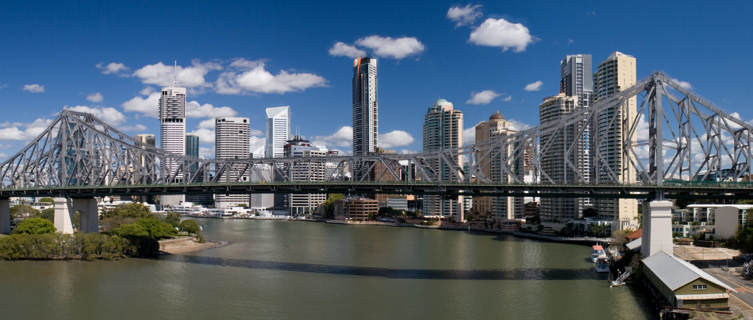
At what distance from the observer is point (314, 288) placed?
27.5 m

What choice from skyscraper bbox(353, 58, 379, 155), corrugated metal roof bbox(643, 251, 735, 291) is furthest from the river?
skyscraper bbox(353, 58, 379, 155)

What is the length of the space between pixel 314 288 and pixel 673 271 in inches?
Answer: 656

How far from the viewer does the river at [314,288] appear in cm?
2295

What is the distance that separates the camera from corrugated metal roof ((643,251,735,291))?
21141 millimetres

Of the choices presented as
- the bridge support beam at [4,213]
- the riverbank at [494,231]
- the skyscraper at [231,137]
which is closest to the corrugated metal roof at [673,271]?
the riverbank at [494,231]

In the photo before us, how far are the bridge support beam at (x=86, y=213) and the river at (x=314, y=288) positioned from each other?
7356mm

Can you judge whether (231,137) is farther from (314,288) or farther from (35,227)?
(314,288)

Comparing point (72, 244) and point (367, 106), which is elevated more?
point (367, 106)

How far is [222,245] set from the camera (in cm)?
4997

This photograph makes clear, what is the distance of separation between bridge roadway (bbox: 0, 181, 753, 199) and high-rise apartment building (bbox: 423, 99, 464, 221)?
6054cm

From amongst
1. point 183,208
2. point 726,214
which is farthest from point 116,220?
point 183,208

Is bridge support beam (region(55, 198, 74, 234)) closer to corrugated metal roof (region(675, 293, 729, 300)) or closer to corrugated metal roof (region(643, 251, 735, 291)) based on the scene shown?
corrugated metal roof (region(643, 251, 735, 291))

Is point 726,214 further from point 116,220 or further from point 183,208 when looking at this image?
point 183,208

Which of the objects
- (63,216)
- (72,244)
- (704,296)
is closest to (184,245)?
(63,216)
